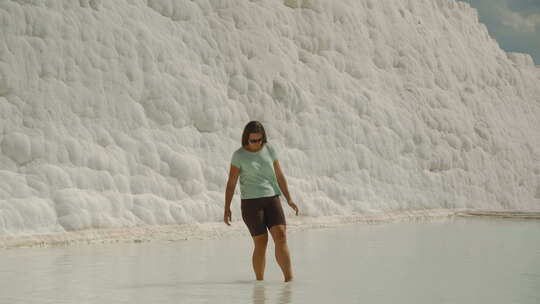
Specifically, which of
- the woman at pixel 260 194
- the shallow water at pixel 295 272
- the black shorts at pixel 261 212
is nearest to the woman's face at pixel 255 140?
the woman at pixel 260 194

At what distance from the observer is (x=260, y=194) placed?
252 inches

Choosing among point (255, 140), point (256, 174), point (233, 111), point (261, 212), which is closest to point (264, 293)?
point (261, 212)

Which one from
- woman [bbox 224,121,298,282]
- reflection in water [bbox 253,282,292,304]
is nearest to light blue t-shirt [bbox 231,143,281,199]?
woman [bbox 224,121,298,282]

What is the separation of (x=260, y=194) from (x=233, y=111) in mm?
7310

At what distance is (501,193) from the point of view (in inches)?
805

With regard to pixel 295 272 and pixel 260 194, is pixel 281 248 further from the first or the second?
pixel 295 272

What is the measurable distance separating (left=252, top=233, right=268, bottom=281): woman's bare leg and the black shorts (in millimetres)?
55

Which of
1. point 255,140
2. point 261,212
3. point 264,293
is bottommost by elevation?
point 264,293

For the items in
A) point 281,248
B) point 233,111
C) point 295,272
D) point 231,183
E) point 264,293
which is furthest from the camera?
point 233,111

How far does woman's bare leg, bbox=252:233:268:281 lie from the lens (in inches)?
254

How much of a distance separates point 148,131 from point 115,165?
0.98 m

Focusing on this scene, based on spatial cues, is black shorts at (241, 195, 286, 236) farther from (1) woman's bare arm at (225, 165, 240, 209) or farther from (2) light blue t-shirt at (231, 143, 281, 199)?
(1) woman's bare arm at (225, 165, 240, 209)

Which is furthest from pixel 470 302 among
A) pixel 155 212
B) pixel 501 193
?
pixel 501 193

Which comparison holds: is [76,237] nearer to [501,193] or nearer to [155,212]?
[155,212]
